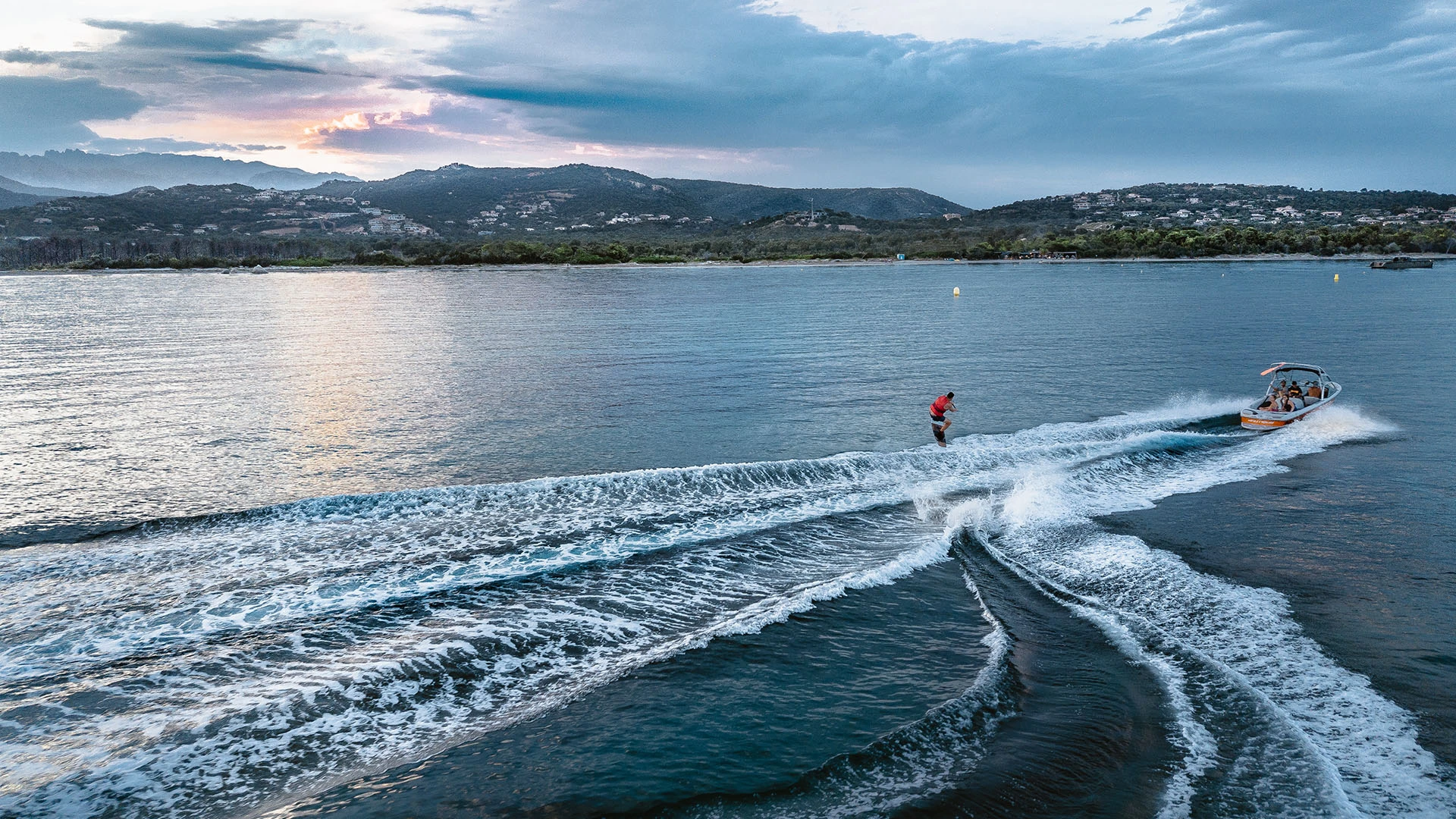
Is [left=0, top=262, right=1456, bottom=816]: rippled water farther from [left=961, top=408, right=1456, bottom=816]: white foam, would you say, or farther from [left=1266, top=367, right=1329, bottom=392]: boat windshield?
[left=1266, top=367, right=1329, bottom=392]: boat windshield

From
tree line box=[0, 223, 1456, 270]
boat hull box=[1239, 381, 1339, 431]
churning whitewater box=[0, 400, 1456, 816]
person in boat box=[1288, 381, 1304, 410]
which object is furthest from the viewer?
tree line box=[0, 223, 1456, 270]

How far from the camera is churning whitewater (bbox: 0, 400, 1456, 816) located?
8.38m

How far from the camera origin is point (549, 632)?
37.5ft

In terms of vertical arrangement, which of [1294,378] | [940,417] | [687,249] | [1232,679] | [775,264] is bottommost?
[1232,679]

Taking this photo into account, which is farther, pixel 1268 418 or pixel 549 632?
pixel 1268 418

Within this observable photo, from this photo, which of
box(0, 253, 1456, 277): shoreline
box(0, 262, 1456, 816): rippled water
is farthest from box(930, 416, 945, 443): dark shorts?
box(0, 253, 1456, 277): shoreline

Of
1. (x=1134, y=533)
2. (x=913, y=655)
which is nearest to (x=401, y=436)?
(x=913, y=655)

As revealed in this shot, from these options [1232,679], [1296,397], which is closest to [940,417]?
[1232,679]

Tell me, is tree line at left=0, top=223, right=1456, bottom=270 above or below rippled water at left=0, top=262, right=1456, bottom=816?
above

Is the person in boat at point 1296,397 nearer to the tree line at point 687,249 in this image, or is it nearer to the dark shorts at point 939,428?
the dark shorts at point 939,428

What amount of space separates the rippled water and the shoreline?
430ft

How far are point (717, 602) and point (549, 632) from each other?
2.55 m

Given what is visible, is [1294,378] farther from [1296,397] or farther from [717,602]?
[717,602]

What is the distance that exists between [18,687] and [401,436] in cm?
1296
